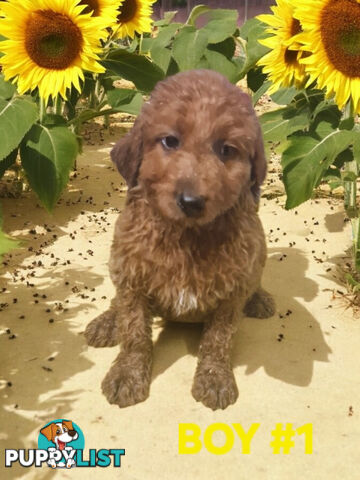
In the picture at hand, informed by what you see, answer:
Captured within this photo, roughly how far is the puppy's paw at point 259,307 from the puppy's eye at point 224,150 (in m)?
1.52

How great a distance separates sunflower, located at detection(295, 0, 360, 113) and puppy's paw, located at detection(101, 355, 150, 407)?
204cm

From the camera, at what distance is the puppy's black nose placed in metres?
2.58

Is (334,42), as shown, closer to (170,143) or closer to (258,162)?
(258,162)

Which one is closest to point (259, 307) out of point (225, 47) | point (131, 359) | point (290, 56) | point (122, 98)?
point (131, 359)

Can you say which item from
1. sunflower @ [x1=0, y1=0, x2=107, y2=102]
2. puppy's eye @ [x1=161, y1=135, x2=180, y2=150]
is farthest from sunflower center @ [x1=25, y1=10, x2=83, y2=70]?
→ puppy's eye @ [x1=161, y1=135, x2=180, y2=150]

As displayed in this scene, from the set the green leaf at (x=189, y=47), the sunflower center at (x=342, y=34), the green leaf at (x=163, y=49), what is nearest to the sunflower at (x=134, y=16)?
the green leaf at (x=163, y=49)

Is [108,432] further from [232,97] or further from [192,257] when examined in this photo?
[232,97]

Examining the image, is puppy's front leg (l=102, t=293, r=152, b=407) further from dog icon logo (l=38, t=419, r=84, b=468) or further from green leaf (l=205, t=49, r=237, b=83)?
green leaf (l=205, t=49, r=237, b=83)

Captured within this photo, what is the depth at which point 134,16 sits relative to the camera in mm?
4715

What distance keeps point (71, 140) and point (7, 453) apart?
2366 mm

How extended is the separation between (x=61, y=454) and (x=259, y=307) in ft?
5.84

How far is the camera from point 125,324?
3.30 meters

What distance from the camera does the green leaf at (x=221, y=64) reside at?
15.6ft

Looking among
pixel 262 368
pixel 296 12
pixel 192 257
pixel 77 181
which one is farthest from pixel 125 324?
pixel 77 181
